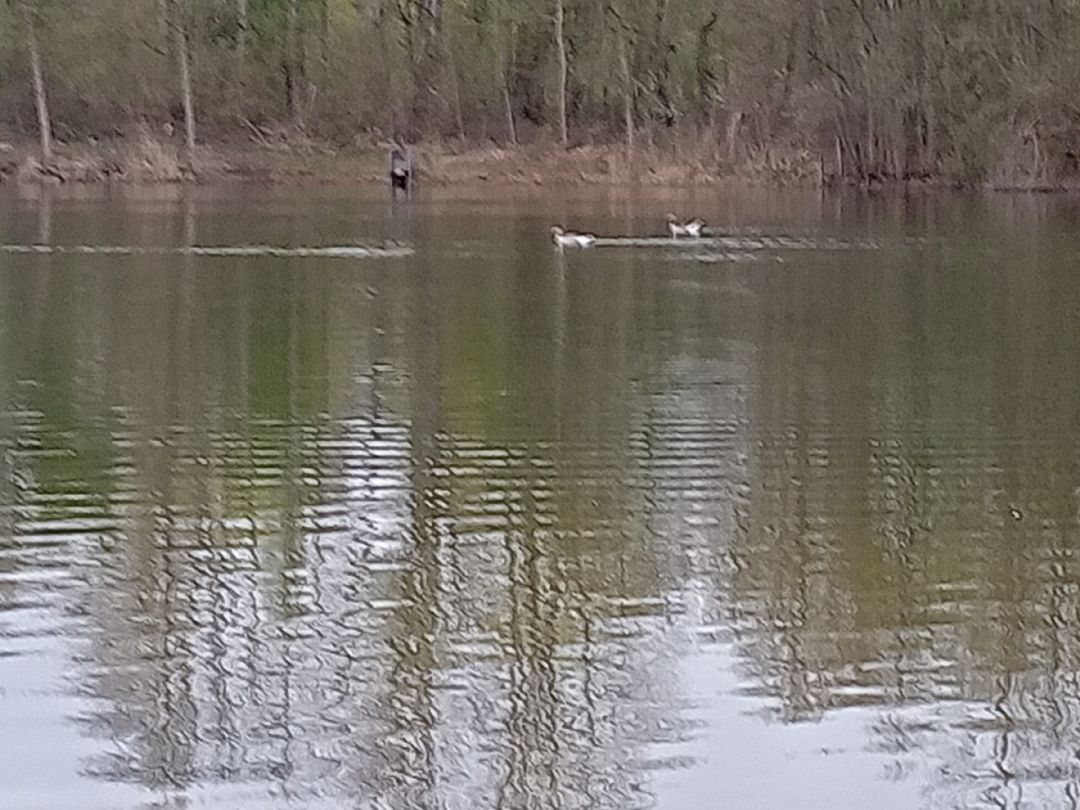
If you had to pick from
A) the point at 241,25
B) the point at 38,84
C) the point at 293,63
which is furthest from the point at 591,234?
the point at 241,25

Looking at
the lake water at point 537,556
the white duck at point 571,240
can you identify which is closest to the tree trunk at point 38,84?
the white duck at point 571,240

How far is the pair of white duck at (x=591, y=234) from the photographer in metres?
30.2

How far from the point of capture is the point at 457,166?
5184cm

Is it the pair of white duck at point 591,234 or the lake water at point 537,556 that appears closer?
the lake water at point 537,556

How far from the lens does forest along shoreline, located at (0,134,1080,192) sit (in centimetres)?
4903

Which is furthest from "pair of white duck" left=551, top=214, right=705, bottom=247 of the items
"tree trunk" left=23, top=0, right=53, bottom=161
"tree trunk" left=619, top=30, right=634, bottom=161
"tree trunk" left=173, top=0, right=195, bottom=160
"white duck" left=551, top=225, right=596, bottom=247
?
"tree trunk" left=23, top=0, right=53, bottom=161

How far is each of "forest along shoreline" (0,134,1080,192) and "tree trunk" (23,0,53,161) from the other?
36 centimetres

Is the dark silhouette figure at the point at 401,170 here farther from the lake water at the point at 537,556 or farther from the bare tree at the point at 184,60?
the lake water at the point at 537,556

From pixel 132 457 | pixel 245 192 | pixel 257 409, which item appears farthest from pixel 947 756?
pixel 245 192

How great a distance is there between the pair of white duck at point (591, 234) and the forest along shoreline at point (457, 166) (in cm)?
1370

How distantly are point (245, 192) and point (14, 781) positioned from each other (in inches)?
1602

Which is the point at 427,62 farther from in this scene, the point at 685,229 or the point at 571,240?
the point at 571,240

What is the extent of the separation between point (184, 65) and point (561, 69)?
1001 centimetres

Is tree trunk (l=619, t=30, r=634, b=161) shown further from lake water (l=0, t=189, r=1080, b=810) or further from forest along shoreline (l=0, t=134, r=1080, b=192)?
lake water (l=0, t=189, r=1080, b=810)
